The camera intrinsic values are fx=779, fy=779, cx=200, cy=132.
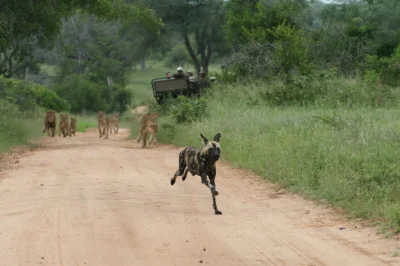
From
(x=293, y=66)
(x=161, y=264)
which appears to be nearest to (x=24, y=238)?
(x=161, y=264)

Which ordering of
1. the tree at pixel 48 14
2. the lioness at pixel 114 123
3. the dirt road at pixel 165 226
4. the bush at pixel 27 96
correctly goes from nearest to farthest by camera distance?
the dirt road at pixel 165 226, the tree at pixel 48 14, the lioness at pixel 114 123, the bush at pixel 27 96

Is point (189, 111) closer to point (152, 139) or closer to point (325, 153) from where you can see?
point (152, 139)

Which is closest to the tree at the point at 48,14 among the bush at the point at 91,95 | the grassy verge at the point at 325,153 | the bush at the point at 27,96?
the grassy verge at the point at 325,153

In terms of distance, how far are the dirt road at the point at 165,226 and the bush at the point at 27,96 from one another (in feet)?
75.0

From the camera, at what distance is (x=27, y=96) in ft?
139

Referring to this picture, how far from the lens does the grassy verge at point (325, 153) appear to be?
968 centimetres

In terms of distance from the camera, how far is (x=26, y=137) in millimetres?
25328

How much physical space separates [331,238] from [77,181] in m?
5.94

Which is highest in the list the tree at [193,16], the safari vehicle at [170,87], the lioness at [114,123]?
the tree at [193,16]

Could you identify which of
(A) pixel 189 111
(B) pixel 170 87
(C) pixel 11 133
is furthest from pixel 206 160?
(B) pixel 170 87

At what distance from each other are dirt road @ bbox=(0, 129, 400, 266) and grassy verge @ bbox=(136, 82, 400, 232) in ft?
1.12

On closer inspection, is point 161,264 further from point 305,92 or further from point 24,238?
point 305,92

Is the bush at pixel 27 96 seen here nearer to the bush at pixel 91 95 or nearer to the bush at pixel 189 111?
the bush at pixel 91 95

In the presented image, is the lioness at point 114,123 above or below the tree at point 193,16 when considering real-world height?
below
